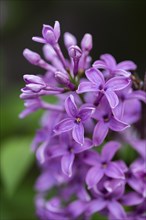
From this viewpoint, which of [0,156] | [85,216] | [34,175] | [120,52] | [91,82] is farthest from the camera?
[120,52]

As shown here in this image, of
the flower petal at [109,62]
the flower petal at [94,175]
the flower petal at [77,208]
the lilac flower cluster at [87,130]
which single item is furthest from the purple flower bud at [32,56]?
the flower petal at [77,208]

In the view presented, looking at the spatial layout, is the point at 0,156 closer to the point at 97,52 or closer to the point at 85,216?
the point at 85,216

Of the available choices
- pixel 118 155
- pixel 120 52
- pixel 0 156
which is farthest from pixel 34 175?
pixel 120 52

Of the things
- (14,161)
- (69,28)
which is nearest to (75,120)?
(14,161)

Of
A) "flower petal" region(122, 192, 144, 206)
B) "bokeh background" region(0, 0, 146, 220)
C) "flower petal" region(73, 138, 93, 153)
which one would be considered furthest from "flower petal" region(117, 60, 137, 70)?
"bokeh background" region(0, 0, 146, 220)

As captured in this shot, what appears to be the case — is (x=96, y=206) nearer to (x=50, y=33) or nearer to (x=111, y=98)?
(x=111, y=98)

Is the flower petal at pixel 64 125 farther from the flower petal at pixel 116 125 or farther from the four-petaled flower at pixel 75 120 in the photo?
the flower petal at pixel 116 125
